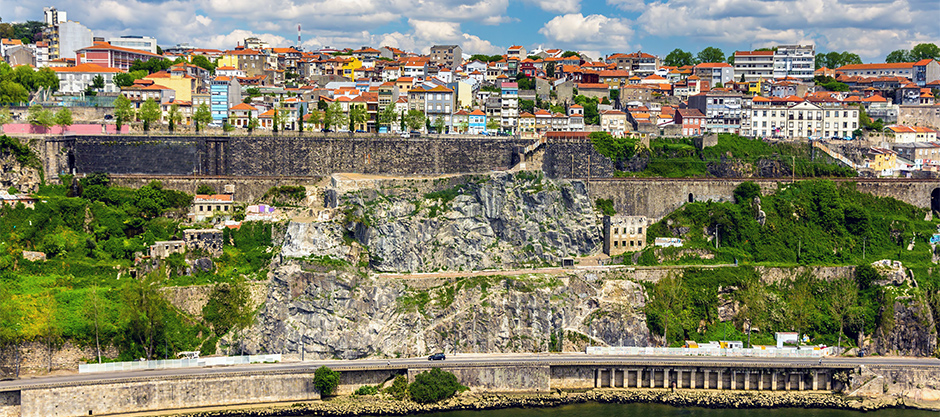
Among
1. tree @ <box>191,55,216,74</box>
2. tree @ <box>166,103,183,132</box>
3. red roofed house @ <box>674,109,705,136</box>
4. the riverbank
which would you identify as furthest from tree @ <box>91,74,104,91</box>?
red roofed house @ <box>674,109,705,136</box>

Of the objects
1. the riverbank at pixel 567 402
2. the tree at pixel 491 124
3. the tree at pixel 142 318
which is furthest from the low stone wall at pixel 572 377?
the tree at pixel 491 124

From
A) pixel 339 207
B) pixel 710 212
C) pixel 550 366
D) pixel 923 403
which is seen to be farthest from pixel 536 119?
pixel 923 403

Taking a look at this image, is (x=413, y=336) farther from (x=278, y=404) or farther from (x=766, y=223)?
(x=766, y=223)

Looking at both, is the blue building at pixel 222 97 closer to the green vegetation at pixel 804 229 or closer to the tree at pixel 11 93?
the tree at pixel 11 93

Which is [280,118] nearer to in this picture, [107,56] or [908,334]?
[107,56]

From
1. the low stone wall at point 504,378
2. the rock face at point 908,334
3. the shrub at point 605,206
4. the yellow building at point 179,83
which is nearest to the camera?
the low stone wall at point 504,378

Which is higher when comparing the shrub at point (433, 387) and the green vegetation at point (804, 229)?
the green vegetation at point (804, 229)

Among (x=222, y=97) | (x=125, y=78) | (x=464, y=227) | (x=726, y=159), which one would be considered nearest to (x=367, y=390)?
(x=464, y=227)
